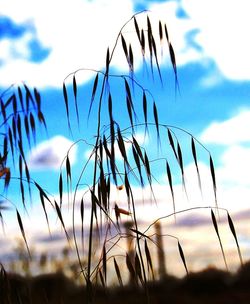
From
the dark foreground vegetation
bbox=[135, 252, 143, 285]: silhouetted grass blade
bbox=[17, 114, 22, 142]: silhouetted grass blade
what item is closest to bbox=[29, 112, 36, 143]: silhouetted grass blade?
bbox=[17, 114, 22, 142]: silhouetted grass blade

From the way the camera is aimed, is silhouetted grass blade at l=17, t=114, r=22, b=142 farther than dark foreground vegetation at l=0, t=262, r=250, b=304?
No

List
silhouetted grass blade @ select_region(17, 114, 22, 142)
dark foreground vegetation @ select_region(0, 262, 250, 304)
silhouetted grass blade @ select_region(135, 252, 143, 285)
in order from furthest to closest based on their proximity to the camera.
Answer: dark foreground vegetation @ select_region(0, 262, 250, 304), silhouetted grass blade @ select_region(17, 114, 22, 142), silhouetted grass blade @ select_region(135, 252, 143, 285)

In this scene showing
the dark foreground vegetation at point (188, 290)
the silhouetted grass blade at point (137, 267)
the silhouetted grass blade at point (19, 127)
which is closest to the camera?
the silhouetted grass blade at point (137, 267)

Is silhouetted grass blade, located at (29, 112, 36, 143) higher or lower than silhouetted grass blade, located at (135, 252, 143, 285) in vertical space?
higher

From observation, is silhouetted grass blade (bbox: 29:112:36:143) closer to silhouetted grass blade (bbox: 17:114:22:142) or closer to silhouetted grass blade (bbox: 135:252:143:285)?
silhouetted grass blade (bbox: 17:114:22:142)

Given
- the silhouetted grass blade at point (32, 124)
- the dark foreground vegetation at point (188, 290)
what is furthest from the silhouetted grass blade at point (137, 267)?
the dark foreground vegetation at point (188, 290)

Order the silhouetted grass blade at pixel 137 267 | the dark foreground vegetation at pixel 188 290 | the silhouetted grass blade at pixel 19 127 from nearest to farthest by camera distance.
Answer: the silhouetted grass blade at pixel 137 267 → the silhouetted grass blade at pixel 19 127 → the dark foreground vegetation at pixel 188 290

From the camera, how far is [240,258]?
1.64 meters

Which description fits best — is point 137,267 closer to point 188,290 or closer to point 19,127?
point 19,127

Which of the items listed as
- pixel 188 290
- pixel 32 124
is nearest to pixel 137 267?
pixel 32 124

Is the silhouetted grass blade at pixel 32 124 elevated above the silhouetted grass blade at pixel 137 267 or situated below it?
above

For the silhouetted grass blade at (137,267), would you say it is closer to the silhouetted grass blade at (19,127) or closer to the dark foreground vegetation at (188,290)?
the silhouetted grass blade at (19,127)

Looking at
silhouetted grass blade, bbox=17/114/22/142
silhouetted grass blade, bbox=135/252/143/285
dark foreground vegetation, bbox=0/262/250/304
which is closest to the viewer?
silhouetted grass blade, bbox=135/252/143/285

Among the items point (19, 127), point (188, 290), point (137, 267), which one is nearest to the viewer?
point (137, 267)
